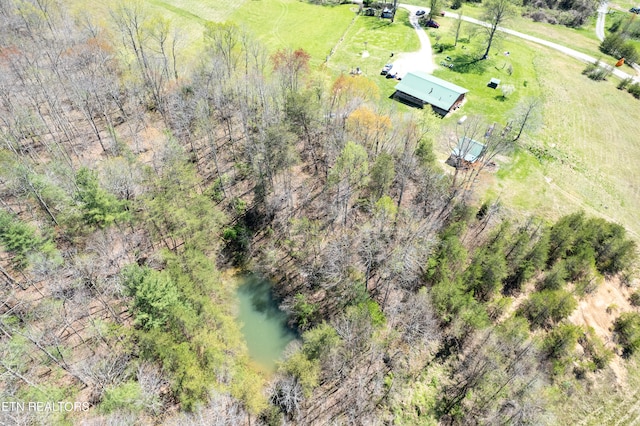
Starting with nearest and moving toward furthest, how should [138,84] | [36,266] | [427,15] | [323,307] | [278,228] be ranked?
1. [36,266]
2. [323,307]
3. [278,228]
4. [138,84]
5. [427,15]

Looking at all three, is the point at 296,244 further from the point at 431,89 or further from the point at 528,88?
the point at 528,88

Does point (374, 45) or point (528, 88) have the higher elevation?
point (374, 45)

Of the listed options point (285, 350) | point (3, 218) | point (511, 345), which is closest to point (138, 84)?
point (3, 218)

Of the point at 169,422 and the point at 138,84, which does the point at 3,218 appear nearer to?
the point at 169,422

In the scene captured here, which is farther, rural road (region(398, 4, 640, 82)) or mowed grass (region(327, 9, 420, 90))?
rural road (region(398, 4, 640, 82))

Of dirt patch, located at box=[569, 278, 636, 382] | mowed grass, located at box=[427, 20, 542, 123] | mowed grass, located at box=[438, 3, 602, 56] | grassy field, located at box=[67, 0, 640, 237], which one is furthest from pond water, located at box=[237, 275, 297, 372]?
mowed grass, located at box=[438, 3, 602, 56]

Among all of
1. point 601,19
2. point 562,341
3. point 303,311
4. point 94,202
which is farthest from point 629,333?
point 601,19

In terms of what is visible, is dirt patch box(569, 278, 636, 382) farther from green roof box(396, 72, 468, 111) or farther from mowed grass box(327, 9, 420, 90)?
mowed grass box(327, 9, 420, 90)
